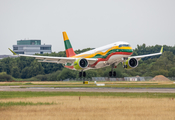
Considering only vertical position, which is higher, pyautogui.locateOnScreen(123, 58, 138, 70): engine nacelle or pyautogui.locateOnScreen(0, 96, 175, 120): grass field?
pyautogui.locateOnScreen(123, 58, 138, 70): engine nacelle

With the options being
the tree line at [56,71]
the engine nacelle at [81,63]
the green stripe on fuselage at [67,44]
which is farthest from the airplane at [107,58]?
the tree line at [56,71]

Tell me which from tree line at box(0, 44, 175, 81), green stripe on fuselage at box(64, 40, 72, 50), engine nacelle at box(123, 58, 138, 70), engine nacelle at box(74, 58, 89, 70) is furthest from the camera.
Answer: tree line at box(0, 44, 175, 81)

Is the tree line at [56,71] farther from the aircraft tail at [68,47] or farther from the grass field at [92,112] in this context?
the grass field at [92,112]

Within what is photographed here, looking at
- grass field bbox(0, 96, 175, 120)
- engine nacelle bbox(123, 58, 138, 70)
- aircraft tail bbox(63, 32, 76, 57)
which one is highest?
aircraft tail bbox(63, 32, 76, 57)

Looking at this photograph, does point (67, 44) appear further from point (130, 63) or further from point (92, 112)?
point (92, 112)

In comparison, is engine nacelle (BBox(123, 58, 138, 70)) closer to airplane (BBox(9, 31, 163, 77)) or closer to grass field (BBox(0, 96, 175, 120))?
airplane (BBox(9, 31, 163, 77))

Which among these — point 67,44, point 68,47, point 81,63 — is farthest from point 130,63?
point 67,44

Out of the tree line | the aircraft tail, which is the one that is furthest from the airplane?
the tree line

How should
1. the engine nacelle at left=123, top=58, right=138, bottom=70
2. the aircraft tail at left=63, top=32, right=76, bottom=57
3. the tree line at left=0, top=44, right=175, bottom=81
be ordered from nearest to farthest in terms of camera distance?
the engine nacelle at left=123, top=58, right=138, bottom=70 < the aircraft tail at left=63, top=32, right=76, bottom=57 < the tree line at left=0, top=44, right=175, bottom=81

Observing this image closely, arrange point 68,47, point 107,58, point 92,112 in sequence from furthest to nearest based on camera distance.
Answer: point 68,47 < point 107,58 < point 92,112

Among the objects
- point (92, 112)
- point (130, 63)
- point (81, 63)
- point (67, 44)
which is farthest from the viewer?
point (67, 44)

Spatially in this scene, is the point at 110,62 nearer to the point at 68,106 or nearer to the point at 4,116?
the point at 68,106

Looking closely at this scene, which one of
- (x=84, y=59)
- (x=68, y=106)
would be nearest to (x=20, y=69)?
(x=84, y=59)

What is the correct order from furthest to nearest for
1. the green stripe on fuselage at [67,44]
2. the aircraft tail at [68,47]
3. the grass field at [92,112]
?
the green stripe on fuselage at [67,44] < the aircraft tail at [68,47] < the grass field at [92,112]
